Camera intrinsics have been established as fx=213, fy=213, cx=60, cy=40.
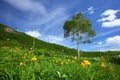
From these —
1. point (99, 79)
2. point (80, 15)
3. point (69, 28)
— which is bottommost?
point (99, 79)

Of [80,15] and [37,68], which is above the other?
[80,15]

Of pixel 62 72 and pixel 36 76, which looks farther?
pixel 62 72

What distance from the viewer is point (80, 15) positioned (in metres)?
66.2

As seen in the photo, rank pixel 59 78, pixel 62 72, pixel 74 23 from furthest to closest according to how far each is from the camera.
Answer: pixel 74 23 < pixel 62 72 < pixel 59 78

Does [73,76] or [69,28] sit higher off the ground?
[69,28]

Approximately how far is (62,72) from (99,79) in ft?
4.05

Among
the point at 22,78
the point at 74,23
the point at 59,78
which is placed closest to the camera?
the point at 22,78

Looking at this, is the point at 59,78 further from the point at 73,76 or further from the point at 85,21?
the point at 85,21

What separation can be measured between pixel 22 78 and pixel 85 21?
61354 millimetres

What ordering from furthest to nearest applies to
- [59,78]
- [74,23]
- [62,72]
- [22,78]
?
1. [74,23]
2. [62,72]
3. [59,78]
4. [22,78]

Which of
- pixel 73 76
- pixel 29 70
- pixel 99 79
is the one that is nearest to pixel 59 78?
pixel 73 76

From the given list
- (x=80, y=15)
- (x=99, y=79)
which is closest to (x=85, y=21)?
(x=80, y=15)

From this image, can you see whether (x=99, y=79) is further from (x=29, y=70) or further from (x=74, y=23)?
(x=74, y=23)

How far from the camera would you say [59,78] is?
6.37 m
